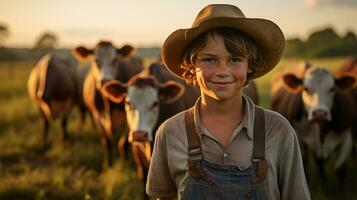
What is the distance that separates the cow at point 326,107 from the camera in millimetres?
5695

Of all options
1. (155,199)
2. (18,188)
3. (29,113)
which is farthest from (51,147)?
(155,199)

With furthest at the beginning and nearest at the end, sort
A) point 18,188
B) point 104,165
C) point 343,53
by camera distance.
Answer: point 343,53, point 104,165, point 18,188

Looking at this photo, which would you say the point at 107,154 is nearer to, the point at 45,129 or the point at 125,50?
the point at 125,50

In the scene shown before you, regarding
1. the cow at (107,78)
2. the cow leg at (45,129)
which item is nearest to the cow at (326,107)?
the cow at (107,78)

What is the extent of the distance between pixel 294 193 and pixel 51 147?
22.5ft

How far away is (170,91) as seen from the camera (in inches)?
185

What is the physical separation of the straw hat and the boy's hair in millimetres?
24

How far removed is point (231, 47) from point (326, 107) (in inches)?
157

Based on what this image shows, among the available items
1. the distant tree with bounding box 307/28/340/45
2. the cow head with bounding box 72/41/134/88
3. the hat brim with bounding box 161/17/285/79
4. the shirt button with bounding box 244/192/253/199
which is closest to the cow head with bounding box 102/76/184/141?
the cow head with bounding box 72/41/134/88

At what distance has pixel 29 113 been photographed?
38.1 feet

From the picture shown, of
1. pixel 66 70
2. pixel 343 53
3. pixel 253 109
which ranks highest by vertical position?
pixel 253 109

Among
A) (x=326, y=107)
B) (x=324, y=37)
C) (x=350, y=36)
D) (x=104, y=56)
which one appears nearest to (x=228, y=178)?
(x=326, y=107)

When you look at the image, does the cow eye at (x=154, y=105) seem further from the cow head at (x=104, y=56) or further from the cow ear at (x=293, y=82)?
the cow head at (x=104, y=56)

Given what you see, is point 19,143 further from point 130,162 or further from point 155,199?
point 155,199
